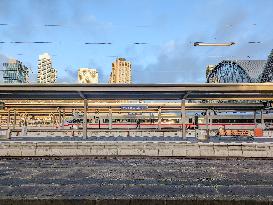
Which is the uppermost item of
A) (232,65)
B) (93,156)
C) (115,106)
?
(232,65)

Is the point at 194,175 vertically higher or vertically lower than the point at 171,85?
lower

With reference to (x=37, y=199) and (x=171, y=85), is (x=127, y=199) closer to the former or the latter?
(x=37, y=199)

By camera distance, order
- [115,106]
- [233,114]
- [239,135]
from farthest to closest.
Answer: [233,114] < [115,106] < [239,135]

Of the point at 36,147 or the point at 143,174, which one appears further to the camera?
the point at 36,147

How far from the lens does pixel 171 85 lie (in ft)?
88.9

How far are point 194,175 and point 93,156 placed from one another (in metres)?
9.33

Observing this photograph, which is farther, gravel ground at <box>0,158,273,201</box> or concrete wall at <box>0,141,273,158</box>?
concrete wall at <box>0,141,273,158</box>

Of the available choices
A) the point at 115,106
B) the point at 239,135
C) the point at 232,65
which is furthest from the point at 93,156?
the point at 232,65

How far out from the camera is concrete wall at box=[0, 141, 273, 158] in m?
20.6

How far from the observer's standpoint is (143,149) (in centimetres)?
2092

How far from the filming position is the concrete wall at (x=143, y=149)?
20.6 metres

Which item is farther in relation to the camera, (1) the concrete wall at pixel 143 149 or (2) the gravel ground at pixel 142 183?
(1) the concrete wall at pixel 143 149

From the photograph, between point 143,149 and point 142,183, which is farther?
point 143,149

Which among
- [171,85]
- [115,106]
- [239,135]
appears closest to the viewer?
[171,85]
